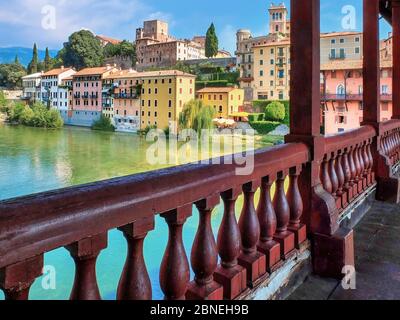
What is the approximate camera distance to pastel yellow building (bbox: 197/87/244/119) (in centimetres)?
3866

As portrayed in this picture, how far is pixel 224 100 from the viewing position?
39094 mm

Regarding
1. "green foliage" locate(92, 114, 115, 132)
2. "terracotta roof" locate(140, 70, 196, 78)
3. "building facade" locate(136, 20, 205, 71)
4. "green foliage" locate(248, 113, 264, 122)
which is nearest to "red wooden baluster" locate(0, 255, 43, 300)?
"green foliage" locate(248, 113, 264, 122)

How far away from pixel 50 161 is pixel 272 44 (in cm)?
2520

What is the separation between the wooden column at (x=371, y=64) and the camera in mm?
3016

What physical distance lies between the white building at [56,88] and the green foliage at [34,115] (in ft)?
10.5

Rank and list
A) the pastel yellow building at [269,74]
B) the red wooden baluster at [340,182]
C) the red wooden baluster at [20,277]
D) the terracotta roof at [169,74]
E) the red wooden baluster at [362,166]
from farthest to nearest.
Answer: the terracotta roof at [169,74] < the pastel yellow building at [269,74] < the red wooden baluster at [362,166] < the red wooden baluster at [340,182] < the red wooden baluster at [20,277]

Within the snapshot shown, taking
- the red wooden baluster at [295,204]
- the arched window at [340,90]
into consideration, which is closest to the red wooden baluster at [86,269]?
the red wooden baluster at [295,204]

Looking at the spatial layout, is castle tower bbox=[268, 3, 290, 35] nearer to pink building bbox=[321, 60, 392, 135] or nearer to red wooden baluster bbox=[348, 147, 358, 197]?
pink building bbox=[321, 60, 392, 135]

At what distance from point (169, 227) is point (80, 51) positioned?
3552 cm

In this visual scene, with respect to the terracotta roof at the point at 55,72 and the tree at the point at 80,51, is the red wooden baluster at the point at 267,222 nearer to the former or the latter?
the tree at the point at 80,51

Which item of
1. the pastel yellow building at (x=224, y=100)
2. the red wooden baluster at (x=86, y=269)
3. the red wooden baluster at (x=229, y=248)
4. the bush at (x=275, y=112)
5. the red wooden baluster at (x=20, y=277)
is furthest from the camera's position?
the pastel yellow building at (x=224, y=100)

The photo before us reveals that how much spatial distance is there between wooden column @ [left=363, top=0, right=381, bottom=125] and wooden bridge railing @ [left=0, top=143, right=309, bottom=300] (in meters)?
1.86

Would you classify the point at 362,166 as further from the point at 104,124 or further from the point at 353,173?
the point at 104,124
